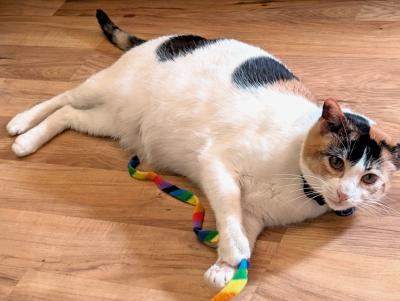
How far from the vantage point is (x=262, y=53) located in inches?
74.8

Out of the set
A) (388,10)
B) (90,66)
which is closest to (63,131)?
(90,66)

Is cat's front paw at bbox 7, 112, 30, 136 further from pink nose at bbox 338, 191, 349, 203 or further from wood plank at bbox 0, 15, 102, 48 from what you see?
pink nose at bbox 338, 191, 349, 203

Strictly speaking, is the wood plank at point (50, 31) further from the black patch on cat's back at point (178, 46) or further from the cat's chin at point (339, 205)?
the cat's chin at point (339, 205)

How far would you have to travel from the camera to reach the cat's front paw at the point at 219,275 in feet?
4.86

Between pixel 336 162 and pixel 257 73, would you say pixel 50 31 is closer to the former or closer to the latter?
pixel 257 73

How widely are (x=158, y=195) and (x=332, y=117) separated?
64 centimetres

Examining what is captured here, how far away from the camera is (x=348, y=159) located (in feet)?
4.67

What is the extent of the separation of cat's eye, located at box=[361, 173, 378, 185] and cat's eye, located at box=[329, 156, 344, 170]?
0.06 metres

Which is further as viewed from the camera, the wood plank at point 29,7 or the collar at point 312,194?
the wood plank at point 29,7

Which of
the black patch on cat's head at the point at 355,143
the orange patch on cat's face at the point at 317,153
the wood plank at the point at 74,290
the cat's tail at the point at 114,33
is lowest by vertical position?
the wood plank at the point at 74,290

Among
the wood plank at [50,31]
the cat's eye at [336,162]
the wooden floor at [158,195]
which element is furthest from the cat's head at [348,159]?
the wood plank at [50,31]

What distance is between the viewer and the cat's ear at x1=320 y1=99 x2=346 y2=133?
4.77 ft

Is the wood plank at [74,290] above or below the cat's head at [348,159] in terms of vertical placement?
below

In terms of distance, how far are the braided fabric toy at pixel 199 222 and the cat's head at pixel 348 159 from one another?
0.30 metres
